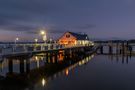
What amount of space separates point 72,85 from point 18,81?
6.73 m

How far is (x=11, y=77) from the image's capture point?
2269 centimetres

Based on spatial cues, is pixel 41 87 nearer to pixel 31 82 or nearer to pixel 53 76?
pixel 31 82

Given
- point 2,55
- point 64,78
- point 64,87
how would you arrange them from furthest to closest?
point 64,78 < point 64,87 < point 2,55

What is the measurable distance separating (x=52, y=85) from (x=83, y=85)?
3.94 metres

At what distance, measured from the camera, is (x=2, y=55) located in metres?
20.6

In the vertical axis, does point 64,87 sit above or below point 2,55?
below

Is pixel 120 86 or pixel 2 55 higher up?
pixel 2 55

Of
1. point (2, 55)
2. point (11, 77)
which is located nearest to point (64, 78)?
point (11, 77)

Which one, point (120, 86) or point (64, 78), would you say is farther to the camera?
point (64, 78)

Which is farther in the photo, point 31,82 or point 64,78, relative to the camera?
point 64,78

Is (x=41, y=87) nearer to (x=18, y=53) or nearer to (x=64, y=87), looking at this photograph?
(x=64, y=87)

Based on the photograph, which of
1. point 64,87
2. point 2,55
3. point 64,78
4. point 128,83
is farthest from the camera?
point 64,78

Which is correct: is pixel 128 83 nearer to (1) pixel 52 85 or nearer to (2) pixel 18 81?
(1) pixel 52 85

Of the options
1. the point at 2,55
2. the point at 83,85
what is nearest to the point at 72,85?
the point at 83,85
